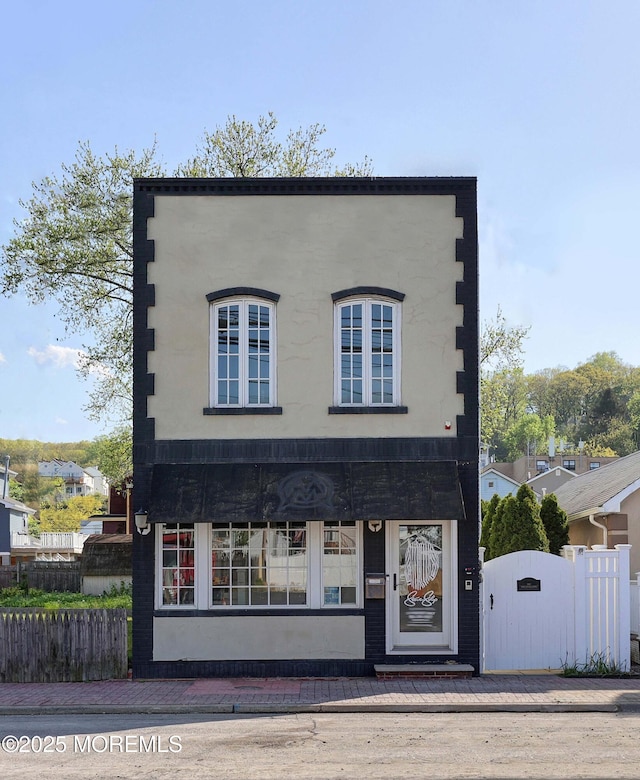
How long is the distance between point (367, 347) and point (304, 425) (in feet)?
5.42

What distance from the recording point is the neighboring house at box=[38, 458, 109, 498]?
14238 centimetres

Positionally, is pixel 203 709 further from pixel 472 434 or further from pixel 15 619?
pixel 472 434

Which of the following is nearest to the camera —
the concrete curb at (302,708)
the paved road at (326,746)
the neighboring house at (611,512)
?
the paved road at (326,746)

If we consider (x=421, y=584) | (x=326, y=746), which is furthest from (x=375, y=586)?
(x=326, y=746)

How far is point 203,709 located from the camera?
42.4 ft

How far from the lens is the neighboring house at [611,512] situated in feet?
66.4

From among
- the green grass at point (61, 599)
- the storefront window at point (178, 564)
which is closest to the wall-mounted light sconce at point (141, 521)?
the storefront window at point (178, 564)

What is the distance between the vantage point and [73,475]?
145 m

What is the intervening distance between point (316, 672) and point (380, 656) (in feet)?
3.42

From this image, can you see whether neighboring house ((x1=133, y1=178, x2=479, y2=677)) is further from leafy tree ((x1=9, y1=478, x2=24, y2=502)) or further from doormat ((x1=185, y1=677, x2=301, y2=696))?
leafy tree ((x1=9, y1=478, x2=24, y2=502))

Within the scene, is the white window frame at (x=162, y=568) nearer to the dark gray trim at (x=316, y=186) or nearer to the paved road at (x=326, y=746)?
the paved road at (x=326, y=746)

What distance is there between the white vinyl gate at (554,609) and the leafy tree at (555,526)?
7.22m

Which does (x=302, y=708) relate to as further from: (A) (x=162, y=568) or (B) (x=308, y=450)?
(B) (x=308, y=450)

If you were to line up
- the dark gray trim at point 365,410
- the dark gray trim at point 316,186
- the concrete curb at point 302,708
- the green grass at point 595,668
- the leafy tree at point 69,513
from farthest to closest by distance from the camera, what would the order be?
the leafy tree at point 69,513
the dark gray trim at point 316,186
the dark gray trim at point 365,410
the green grass at point 595,668
the concrete curb at point 302,708
